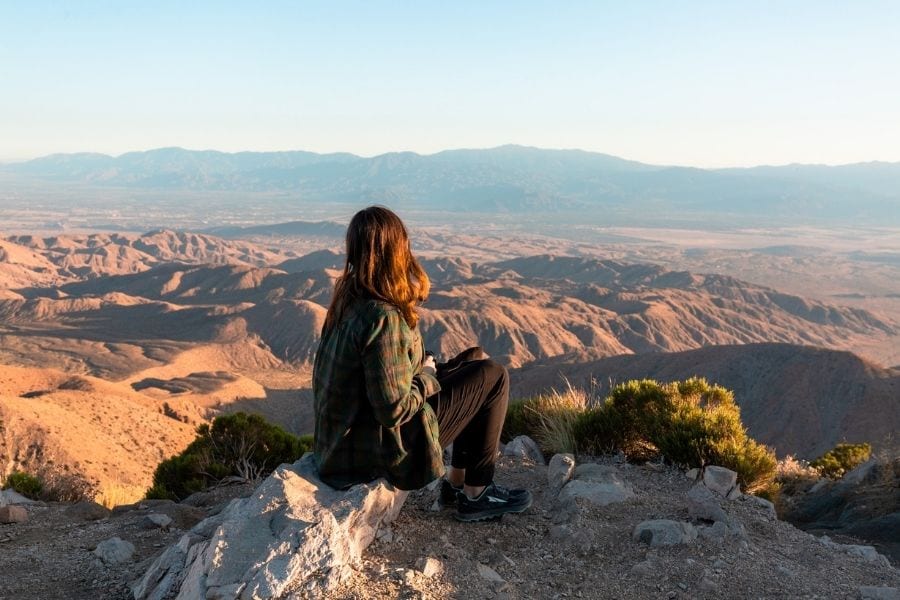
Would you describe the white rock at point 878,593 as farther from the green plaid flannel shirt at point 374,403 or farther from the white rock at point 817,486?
the white rock at point 817,486

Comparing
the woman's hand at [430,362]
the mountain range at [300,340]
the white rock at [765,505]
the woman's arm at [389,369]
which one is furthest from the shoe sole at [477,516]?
the mountain range at [300,340]

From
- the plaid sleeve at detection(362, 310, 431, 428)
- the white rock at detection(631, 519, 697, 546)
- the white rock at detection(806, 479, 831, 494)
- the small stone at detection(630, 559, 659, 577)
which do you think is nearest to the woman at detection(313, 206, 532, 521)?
the plaid sleeve at detection(362, 310, 431, 428)

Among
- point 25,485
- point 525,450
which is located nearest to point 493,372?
point 525,450

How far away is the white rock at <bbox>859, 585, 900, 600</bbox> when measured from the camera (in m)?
4.13

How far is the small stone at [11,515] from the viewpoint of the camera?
563cm

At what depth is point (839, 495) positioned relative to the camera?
24.8 ft

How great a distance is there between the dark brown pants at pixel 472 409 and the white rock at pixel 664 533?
1060 millimetres

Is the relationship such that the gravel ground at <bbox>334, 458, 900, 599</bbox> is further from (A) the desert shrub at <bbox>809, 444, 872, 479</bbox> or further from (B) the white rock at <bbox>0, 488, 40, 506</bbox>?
(A) the desert shrub at <bbox>809, 444, 872, 479</bbox>

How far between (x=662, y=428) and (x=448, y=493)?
256 centimetres

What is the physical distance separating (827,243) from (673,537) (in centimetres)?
21197

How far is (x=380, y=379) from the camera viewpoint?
3566 mm

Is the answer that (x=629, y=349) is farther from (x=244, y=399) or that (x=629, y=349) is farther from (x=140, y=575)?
(x=140, y=575)

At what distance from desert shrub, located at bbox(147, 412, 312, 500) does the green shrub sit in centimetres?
267

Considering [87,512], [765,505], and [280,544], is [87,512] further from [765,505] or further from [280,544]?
[765,505]
